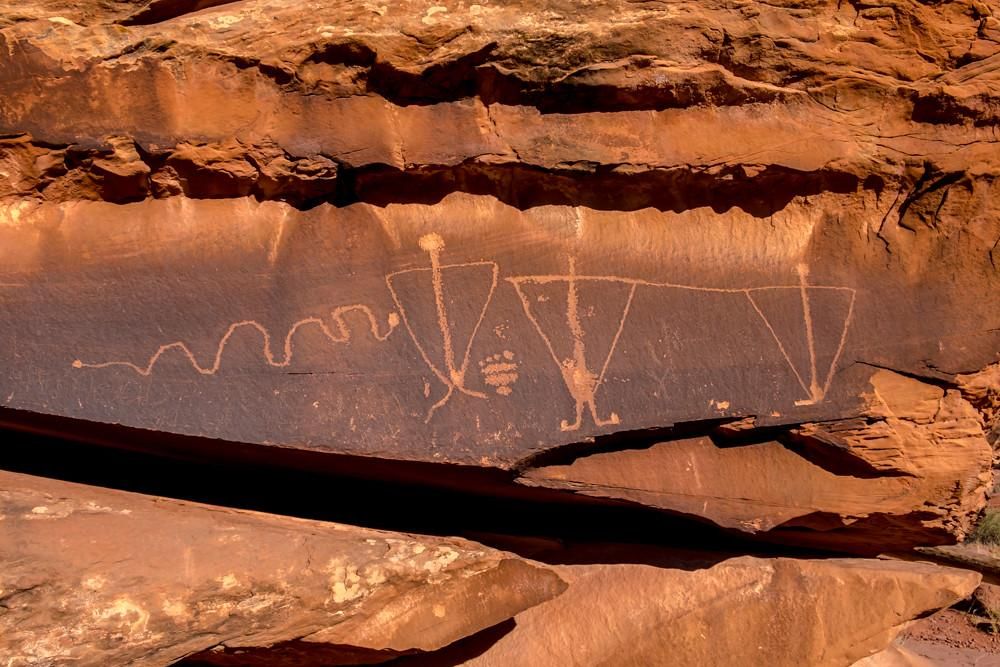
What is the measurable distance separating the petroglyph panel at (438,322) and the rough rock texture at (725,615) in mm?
757

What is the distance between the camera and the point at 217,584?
2227 mm

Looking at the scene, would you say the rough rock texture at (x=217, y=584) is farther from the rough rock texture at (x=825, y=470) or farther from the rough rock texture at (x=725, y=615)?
the rough rock texture at (x=825, y=470)

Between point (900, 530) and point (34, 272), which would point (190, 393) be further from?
point (900, 530)

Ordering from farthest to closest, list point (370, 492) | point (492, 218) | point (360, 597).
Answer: point (370, 492) → point (492, 218) → point (360, 597)

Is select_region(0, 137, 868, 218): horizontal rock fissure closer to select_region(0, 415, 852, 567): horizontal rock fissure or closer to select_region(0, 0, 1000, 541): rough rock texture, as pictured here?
select_region(0, 0, 1000, 541): rough rock texture

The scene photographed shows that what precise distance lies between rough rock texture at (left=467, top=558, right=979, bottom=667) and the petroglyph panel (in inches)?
29.8

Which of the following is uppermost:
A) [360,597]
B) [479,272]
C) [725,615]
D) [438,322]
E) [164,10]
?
[164,10]

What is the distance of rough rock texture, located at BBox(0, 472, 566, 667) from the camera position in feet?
6.77

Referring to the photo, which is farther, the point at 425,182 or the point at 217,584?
the point at 425,182

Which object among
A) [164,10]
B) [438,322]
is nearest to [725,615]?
[438,322]

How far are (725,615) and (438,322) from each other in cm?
147

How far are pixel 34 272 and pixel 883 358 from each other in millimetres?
2555

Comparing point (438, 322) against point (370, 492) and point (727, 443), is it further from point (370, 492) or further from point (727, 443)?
point (727, 443)

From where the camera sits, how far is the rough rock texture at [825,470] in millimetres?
2500
